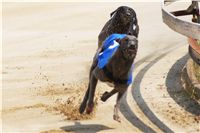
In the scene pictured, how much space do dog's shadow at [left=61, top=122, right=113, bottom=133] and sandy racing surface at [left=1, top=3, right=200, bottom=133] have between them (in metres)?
0.01

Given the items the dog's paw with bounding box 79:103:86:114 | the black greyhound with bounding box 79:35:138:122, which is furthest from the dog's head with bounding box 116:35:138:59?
the dog's paw with bounding box 79:103:86:114

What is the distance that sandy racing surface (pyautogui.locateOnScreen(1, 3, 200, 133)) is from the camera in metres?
6.39

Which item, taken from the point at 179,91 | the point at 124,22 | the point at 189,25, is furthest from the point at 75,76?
the point at 189,25

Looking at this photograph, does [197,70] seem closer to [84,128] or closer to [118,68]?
[84,128]

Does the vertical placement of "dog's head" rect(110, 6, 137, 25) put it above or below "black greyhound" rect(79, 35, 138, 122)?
above

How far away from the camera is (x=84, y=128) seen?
621 cm

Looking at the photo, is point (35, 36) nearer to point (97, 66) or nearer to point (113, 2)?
point (113, 2)

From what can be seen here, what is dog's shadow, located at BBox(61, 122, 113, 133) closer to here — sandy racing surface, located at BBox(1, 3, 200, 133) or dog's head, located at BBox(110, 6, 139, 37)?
sandy racing surface, located at BBox(1, 3, 200, 133)

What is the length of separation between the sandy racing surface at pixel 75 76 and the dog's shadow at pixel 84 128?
0.03 ft

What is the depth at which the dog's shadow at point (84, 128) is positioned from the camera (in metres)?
6.15

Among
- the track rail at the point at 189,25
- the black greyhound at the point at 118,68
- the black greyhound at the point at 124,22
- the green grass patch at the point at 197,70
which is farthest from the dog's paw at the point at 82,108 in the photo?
the green grass patch at the point at 197,70

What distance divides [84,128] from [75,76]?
2.01 m

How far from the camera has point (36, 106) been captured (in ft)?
22.7

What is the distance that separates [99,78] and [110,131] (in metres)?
0.79
